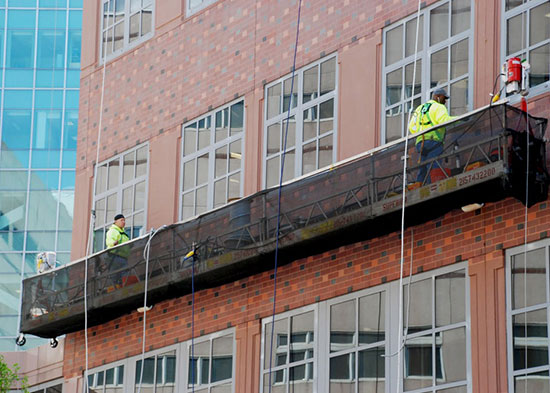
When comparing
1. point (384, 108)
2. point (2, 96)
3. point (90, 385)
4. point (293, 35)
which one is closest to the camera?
point (384, 108)

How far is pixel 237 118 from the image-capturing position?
2902 cm

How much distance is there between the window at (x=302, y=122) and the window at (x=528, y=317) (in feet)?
16.8

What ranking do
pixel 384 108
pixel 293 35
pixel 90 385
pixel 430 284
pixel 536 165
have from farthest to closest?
pixel 90 385, pixel 293 35, pixel 384 108, pixel 430 284, pixel 536 165

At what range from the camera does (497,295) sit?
2239 cm

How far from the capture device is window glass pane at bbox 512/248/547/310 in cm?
2188

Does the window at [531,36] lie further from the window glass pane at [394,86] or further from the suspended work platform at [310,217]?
the window glass pane at [394,86]

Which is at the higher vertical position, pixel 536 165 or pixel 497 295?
pixel 536 165

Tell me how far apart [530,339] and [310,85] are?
751cm

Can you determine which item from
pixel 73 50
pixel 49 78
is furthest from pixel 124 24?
pixel 73 50

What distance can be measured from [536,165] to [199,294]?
8.62 meters

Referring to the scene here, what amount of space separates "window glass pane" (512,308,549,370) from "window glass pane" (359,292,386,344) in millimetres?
2839

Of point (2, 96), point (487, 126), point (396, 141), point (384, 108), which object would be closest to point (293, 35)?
point (384, 108)

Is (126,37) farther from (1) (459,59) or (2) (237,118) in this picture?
(1) (459,59)

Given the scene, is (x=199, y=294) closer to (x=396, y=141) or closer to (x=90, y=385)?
(x=90, y=385)
